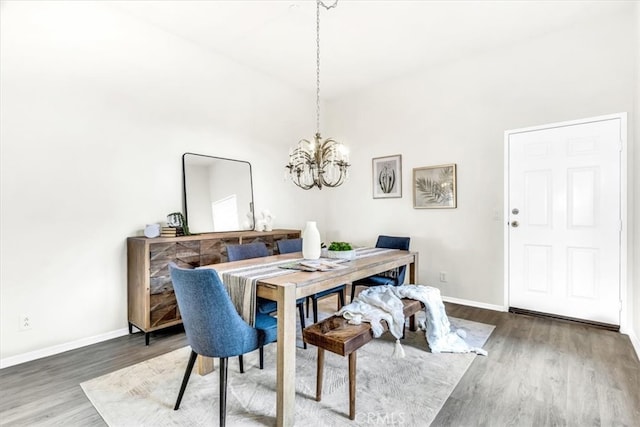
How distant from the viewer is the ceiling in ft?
9.50

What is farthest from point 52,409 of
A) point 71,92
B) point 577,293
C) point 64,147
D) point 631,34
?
point 631,34

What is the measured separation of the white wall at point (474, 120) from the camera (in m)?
3.11

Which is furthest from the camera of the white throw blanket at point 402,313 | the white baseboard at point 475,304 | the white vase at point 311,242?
the white baseboard at point 475,304

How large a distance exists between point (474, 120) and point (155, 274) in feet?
12.6

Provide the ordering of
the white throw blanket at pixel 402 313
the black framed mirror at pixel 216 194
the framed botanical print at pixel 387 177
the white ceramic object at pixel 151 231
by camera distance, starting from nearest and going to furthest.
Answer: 1. the white throw blanket at pixel 402 313
2. the white ceramic object at pixel 151 231
3. the black framed mirror at pixel 216 194
4. the framed botanical print at pixel 387 177

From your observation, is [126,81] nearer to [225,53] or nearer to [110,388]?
[225,53]

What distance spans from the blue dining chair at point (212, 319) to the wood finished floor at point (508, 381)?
719 millimetres

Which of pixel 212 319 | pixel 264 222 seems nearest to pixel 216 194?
pixel 264 222

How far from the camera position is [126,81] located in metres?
3.01

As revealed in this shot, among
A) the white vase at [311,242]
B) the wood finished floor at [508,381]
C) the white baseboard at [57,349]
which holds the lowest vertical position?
the wood finished floor at [508,381]

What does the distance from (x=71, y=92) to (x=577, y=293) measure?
509 centimetres

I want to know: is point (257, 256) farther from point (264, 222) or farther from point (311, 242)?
point (264, 222)

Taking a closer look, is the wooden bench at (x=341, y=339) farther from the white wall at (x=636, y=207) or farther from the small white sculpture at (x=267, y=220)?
the white wall at (x=636, y=207)

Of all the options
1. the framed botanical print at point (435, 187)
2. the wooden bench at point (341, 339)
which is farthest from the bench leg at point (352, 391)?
the framed botanical print at point (435, 187)
